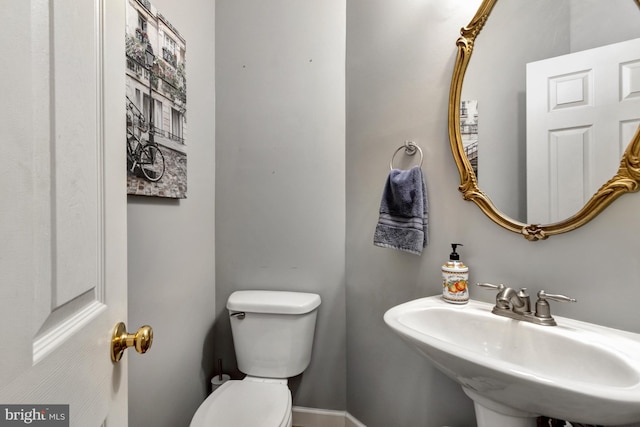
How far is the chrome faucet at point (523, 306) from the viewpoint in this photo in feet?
2.68

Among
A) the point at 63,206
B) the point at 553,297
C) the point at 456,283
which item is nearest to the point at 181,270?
the point at 63,206

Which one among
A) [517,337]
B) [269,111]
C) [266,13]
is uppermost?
[266,13]

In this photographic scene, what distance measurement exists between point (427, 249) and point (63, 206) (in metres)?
1.10

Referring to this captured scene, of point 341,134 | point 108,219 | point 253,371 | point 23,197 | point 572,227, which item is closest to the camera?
point 23,197

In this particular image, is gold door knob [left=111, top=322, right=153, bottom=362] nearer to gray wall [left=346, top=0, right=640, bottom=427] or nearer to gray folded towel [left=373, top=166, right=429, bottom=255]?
gray folded towel [left=373, top=166, right=429, bottom=255]

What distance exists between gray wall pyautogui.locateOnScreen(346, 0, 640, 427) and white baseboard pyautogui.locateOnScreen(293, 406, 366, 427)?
0.09m

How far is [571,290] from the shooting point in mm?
841

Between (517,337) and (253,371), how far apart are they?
1.09m

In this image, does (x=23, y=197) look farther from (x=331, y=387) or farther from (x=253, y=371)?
(x=331, y=387)

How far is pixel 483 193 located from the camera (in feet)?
3.32

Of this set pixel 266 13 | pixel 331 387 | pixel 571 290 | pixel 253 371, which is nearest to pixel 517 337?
pixel 571 290

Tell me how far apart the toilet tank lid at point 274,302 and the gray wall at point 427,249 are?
0.76ft

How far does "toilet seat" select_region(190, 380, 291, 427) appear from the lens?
1.02 metres

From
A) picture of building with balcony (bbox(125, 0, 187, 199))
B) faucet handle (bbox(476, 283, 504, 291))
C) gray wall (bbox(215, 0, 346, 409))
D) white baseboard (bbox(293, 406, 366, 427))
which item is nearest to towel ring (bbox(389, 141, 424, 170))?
gray wall (bbox(215, 0, 346, 409))
